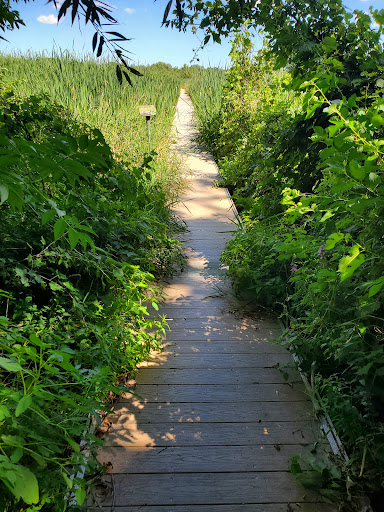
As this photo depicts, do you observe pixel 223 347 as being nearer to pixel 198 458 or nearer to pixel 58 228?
pixel 198 458

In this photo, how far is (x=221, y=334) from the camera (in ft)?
10.1

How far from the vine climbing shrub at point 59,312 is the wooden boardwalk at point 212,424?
0.61 ft

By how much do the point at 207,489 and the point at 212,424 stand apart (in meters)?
0.40

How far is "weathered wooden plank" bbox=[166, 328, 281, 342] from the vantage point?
3018 mm

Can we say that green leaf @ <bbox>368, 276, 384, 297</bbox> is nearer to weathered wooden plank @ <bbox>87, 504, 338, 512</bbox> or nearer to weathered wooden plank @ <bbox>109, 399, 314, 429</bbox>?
weathered wooden plank @ <bbox>87, 504, 338, 512</bbox>

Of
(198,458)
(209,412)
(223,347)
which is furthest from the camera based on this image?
(223,347)

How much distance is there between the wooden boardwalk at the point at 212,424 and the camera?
1779 mm

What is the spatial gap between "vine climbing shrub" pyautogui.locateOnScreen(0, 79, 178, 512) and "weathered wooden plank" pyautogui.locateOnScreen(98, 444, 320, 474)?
0.16m

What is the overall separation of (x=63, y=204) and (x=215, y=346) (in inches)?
54.6

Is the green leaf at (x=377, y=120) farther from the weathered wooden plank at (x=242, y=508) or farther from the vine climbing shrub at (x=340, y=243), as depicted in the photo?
the weathered wooden plank at (x=242, y=508)

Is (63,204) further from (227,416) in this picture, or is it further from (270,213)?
(270,213)

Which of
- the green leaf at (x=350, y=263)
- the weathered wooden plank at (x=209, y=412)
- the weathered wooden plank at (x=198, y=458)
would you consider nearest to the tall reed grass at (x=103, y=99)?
the weathered wooden plank at (x=209, y=412)

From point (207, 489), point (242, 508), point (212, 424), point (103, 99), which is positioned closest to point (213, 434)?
point (212, 424)

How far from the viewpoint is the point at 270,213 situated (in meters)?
4.21
